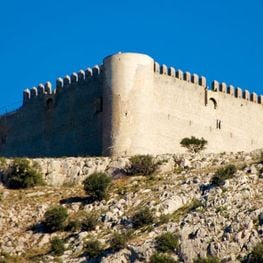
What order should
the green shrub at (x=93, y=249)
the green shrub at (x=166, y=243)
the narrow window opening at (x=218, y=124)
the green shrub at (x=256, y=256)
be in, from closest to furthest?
the green shrub at (x=256, y=256) < the green shrub at (x=166, y=243) < the green shrub at (x=93, y=249) < the narrow window opening at (x=218, y=124)

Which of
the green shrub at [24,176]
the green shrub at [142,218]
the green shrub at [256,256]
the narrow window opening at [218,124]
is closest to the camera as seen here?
the green shrub at [256,256]

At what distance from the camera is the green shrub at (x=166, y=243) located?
162 feet

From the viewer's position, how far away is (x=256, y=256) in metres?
47.5

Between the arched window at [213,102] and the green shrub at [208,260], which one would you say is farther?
the arched window at [213,102]

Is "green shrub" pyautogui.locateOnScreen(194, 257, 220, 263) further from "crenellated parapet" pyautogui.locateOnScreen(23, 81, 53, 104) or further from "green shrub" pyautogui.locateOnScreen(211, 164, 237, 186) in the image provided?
"crenellated parapet" pyautogui.locateOnScreen(23, 81, 53, 104)

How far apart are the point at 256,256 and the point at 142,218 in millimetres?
6628

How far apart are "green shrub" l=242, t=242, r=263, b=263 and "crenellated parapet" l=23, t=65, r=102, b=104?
21.9 m

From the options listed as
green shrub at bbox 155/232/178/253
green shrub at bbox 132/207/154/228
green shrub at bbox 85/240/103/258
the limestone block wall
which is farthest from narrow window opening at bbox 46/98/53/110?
green shrub at bbox 155/232/178/253

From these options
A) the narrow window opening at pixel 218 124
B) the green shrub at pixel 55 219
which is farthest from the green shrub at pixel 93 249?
the narrow window opening at pixel 218 124

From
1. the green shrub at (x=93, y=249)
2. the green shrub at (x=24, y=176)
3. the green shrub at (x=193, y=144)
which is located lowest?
the green shrub at (x=93, y=249)

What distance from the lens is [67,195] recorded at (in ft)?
193

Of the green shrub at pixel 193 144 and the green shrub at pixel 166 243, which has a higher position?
the green shrub at pixel 193 144

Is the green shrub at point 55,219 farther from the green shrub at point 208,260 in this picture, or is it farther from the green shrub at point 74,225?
the green shrub at point 208,260

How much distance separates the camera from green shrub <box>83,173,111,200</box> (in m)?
57.2
